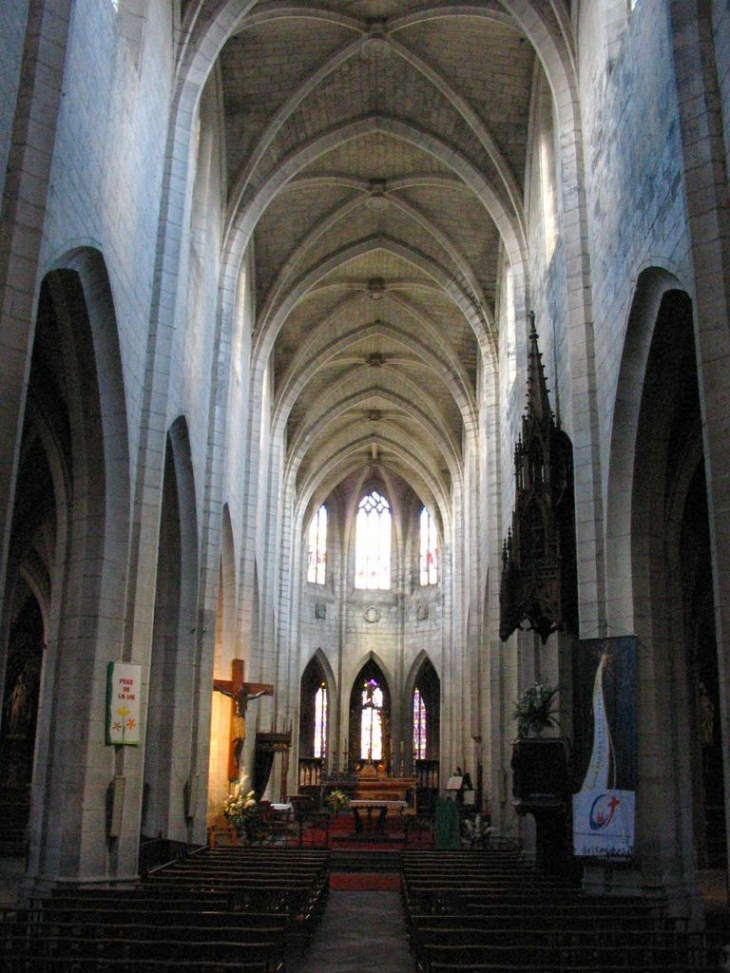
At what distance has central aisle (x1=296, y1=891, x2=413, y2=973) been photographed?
11117 millimetres

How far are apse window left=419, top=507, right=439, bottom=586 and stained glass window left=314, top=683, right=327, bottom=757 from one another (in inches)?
270

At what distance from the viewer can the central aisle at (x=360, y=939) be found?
11.1m

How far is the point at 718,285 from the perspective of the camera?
943cm

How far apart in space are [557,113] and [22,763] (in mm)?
22786

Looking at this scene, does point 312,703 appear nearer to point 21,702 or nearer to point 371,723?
point 371,723

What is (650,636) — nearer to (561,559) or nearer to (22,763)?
(561,559)

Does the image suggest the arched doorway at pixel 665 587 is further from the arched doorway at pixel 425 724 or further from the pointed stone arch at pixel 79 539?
the arched doorway at pixel 425 724

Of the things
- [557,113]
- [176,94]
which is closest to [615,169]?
[557,113]

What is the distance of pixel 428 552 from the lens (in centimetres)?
4900

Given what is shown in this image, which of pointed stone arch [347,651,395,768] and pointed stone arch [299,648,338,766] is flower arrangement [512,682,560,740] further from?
pointed stone arch [347,651,395,768]

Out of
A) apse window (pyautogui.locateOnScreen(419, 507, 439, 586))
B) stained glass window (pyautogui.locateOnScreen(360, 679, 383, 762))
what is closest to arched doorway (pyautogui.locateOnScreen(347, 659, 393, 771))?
stained glass window (pyautogui.locateOnScreen(360, 679, 383, 762))

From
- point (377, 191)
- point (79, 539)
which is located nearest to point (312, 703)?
point (377, 191)

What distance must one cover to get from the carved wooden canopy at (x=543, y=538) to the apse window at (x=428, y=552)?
103 feet

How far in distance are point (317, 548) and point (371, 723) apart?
8.37 meters
